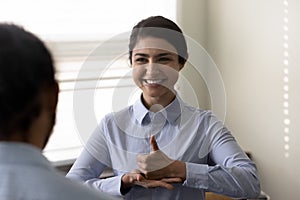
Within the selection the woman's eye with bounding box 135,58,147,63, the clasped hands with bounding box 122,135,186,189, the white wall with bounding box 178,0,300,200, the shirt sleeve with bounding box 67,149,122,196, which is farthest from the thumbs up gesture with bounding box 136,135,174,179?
the white wall with bounding box 178,0,300,200

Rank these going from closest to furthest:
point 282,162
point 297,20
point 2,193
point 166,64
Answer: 1. point 2,193
2. point 166,64
3. point 297,20
4. point 282,162

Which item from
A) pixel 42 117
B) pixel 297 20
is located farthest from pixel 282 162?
pixel 42 117

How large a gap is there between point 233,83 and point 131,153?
1.12m

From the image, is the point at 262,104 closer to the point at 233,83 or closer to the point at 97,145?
the point at 233,83

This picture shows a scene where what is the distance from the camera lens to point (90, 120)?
69.3 inches

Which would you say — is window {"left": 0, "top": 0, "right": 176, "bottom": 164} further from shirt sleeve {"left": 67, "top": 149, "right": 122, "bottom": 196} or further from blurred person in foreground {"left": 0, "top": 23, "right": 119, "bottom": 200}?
blurred person in foreground {"left": 0, "top": 23, "right": 119, "bottom": 200}

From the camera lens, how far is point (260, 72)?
8.30 ft

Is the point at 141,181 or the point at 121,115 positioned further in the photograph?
the point at 121,115

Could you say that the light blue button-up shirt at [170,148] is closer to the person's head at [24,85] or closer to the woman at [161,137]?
the woman at [161,137]

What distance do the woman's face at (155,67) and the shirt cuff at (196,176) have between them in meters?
0.28

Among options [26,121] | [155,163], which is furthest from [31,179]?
[155,163]

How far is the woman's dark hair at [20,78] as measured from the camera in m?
0.68

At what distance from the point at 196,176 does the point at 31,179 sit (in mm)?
1002

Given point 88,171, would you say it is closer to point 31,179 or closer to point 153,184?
point 153,184
